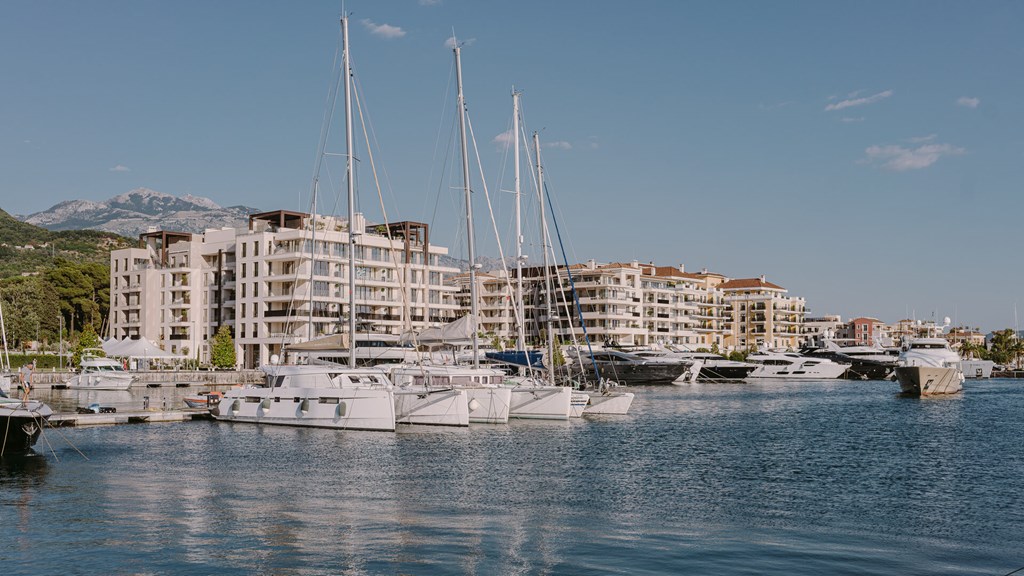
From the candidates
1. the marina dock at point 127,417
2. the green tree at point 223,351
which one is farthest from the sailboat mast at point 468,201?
the green tree at point 223,351

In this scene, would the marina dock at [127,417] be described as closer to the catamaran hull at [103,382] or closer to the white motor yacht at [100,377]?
the catamaran hull at [103,382]

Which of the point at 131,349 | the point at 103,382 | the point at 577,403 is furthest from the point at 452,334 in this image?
the point at 103,382

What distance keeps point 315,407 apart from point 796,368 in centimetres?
10061

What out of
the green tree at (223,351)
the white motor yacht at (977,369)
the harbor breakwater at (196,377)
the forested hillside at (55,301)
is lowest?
the white motor yacht at (977,369)

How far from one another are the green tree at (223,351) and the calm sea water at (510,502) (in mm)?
63174

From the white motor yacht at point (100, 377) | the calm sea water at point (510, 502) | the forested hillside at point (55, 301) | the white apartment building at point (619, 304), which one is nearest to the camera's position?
the calm sea water at point (510, 502)

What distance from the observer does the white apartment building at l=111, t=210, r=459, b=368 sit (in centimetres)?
10781

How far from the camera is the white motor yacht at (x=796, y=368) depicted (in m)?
130

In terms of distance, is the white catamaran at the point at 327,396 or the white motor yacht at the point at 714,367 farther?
the white motor yacht at the point at 714,367

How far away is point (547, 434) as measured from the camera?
138 feet

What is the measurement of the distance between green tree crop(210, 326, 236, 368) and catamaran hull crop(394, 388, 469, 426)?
6705 cm

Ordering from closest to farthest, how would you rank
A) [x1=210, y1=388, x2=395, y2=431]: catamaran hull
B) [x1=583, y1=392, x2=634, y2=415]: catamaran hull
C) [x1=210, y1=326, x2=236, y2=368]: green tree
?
1. [x1=210, y1=388, x2=395, y2=431]: catamaran hull
2. [x1=583, y1=392, x2=634, y2=415]: catamaran hull
3. [x1=210, y1=326, x2=236, y2=368]: green tree

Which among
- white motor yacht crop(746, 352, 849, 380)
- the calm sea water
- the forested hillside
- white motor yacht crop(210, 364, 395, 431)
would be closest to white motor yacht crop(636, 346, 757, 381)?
white motor yacht crop(746, 352, 849, 380)

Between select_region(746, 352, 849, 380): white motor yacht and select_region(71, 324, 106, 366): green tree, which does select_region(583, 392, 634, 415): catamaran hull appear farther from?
select_region(746, 352, 849, 380): white motor yacht
